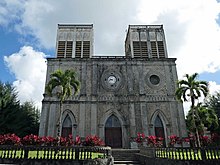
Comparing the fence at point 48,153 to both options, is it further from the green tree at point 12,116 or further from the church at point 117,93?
the green tree at point 12,116

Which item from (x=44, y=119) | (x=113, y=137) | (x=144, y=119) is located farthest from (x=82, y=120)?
(x=144, y=119)

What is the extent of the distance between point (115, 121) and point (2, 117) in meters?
14.6

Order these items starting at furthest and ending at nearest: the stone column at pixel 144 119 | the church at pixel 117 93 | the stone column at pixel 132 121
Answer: the church at pixel 117 93 < the stone column at pixel 144 119 < the stone column at pixel 132 121

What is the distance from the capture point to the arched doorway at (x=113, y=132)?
21.2 metres

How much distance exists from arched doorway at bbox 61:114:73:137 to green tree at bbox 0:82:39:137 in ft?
23.0

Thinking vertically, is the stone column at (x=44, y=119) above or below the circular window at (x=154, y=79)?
below

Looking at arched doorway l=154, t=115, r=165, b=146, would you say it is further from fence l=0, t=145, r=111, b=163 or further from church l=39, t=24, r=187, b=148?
fence l=0, t=145, r=111, b=163

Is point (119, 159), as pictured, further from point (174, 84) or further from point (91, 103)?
point (174, 84)

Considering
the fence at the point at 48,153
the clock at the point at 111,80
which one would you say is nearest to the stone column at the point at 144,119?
the clock at the point at 111,80

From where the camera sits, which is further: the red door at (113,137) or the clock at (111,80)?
the clock at (111,80)

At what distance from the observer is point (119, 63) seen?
24.8 m

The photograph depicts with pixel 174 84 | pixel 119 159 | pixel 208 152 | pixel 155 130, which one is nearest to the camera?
pixel 208 152

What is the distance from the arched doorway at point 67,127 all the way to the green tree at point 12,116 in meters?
7.02

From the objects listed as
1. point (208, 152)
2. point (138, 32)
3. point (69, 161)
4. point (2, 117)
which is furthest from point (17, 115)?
point (208, 152)
